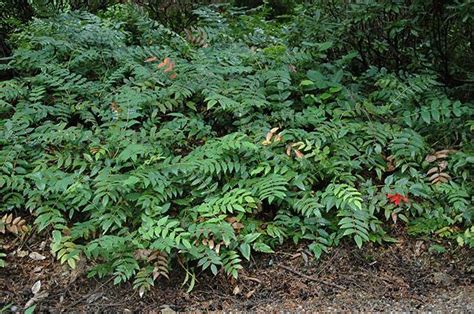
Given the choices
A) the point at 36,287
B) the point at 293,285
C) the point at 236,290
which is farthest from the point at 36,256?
the point at 293,285

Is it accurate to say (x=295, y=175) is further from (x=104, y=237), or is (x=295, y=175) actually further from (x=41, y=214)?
(x=41, y=214)

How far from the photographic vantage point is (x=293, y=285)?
296 cm

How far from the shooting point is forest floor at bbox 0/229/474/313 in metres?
2.82

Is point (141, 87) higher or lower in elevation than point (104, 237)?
higher

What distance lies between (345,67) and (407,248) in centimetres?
213

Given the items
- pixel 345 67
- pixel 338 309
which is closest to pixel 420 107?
pixel 345 67

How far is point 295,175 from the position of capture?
3348mm

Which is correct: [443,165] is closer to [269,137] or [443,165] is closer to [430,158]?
[430,158]

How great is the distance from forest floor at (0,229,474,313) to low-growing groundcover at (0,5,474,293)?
105 mm

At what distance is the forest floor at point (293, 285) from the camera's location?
9.26 feet

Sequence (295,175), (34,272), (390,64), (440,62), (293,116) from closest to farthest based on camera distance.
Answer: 1. (34,272)
2. (295,175)
3. (293,116)
4. (440,62)
5. (390,64)

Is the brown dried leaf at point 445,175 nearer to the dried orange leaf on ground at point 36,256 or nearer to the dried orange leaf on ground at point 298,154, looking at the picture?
the dried orange leaf on ground at point 298,154

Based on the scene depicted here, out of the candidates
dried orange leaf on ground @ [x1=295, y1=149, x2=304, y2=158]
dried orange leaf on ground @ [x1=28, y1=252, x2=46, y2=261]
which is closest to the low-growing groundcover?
dried orange leaf on ground @ [x1=295, y1=149, x2=304, y2=158]

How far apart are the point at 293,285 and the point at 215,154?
3.46 feet
